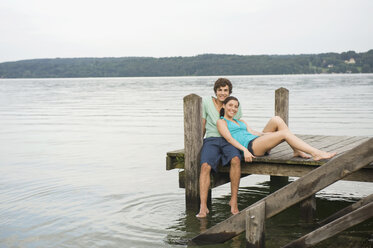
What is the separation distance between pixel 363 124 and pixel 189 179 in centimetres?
1735

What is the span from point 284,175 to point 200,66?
145812mm

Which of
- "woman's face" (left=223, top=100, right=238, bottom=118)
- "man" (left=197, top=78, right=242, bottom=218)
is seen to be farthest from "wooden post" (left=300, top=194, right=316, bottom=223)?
"woman's face" (left=223, top=100, right=238, bottom=118)

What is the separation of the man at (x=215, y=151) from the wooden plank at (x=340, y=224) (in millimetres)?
2242

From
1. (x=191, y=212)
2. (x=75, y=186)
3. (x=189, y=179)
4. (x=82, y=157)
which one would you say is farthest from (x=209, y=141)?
(x=82, y=157)

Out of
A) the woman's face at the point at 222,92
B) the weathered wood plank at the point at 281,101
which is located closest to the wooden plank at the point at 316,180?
the woman's face at the point at 222,92

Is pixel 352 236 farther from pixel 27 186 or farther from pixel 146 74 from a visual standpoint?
pixel 146 74

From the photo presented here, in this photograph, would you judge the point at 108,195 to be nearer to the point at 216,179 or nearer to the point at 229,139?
the point at 216,179

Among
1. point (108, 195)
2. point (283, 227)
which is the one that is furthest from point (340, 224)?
point (108, 195)

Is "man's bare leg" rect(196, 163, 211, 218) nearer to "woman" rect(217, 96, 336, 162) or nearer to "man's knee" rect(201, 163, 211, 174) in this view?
"man's knee" rect(201, 163, 211, 174)

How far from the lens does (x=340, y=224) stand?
455cm

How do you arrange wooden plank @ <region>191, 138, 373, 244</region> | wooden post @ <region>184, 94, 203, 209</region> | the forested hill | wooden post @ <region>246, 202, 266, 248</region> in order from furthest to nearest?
the forested hill < wooden post @ <region>184, 94, 203, 209</region> < wooden post @ <region>246, 202, 266, 248</region> < wooden plank @ <region>191, 138, 373, 244</region>

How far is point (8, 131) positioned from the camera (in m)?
21.8

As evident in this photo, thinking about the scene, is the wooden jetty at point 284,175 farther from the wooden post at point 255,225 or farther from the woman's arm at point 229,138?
the woman's arm at point 229,138

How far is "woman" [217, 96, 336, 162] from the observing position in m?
6.60
